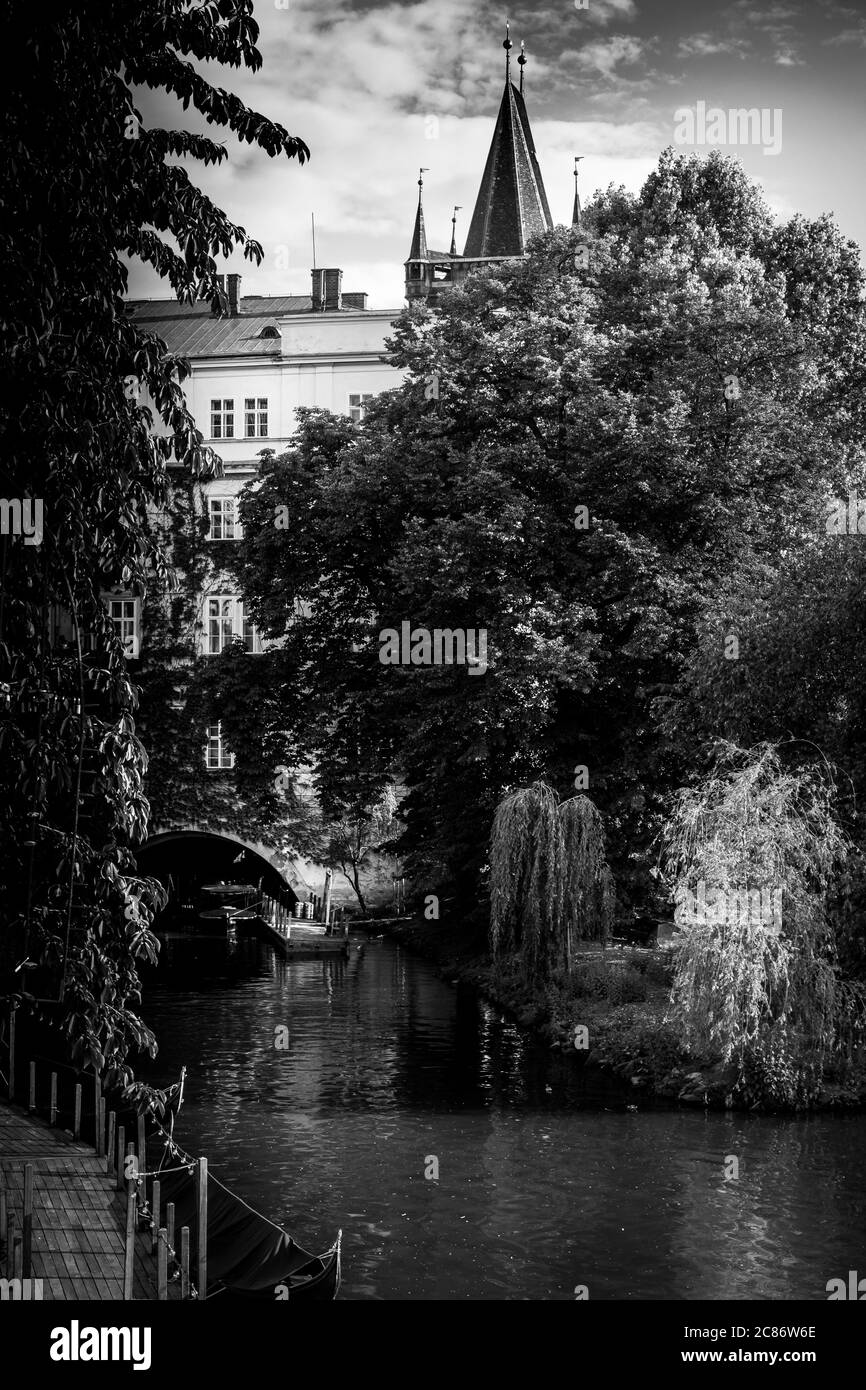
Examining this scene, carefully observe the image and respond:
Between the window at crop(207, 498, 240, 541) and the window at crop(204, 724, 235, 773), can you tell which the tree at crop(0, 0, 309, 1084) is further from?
the window at crop(207, 498, 240, 541)

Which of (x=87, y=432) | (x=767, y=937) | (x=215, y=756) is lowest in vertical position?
(x=767, y=937)

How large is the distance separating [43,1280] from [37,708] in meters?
4.51

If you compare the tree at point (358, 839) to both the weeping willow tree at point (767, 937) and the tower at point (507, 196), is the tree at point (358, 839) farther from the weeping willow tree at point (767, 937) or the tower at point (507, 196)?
the weeping willow tree at point (767, 937)

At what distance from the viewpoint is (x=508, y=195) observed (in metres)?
51.0

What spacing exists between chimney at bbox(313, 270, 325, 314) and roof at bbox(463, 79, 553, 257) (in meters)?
6.33

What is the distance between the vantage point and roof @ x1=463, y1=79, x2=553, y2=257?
50.5 metres

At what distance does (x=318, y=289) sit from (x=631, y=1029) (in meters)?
36.8

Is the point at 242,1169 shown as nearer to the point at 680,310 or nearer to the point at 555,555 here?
the point at 555,555

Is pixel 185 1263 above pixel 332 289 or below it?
below

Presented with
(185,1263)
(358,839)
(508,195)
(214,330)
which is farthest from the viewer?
(214,330)

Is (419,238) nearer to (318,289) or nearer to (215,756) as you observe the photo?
(318,289)

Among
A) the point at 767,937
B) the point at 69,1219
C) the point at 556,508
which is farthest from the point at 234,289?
the point at 69,1219
